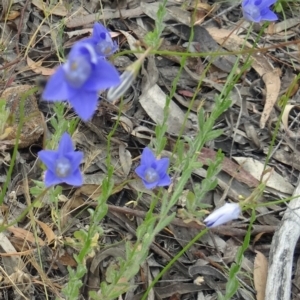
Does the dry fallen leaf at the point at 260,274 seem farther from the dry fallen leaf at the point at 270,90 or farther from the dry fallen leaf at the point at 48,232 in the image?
the dry fallen leaf at the point at 48,232

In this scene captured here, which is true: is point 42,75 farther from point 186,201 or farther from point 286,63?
point 286,63

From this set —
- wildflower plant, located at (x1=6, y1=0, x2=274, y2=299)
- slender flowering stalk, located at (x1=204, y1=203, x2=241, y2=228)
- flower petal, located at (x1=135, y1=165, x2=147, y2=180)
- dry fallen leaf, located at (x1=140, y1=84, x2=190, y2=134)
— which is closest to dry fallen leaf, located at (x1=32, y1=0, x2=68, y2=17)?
dry fallen leaf, located at (x1=140, y1=84, x2=190, y2=134)

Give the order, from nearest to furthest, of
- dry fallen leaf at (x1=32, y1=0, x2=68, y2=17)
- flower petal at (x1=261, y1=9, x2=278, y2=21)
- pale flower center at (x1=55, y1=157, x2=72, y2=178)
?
pale flower center at (x1=55, y1=157, x2=72, y2=178), flower petal at (x1=261, y1=9, x2=278, y2=21), dry fallen leaf at (x1=32, y1=0, x2=68, y2=17)

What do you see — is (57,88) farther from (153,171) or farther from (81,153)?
(153,171)

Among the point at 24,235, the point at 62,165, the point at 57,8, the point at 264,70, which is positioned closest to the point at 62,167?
the point at 62,165

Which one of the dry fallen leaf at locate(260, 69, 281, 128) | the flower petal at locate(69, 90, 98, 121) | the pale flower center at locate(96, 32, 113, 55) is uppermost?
the flower petal at locate(69, 90, 98, 121)

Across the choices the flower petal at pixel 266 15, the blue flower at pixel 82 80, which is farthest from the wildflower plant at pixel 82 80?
the flower petal at pixel 266 15

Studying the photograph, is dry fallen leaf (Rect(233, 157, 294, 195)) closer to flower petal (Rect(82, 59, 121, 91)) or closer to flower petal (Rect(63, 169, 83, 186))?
flower petal (Rect(63, 169, 83, 186))
